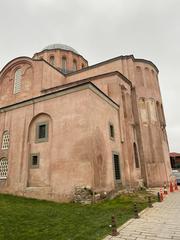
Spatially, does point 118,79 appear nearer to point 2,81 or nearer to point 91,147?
point 91,147

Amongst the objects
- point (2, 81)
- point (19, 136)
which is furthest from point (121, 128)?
point (2, 81)

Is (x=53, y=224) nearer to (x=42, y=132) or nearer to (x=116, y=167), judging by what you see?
(x=42, y=132)

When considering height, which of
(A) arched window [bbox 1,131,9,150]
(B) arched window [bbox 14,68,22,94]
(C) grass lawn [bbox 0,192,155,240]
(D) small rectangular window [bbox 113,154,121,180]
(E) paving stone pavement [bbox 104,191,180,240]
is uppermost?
(B) arched window [bbox 14,68,22,94]

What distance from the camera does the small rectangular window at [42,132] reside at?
13285 mm

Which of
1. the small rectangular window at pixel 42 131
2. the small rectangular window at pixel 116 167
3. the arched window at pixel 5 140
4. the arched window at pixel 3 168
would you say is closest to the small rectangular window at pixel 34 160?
the small rectangular window at pixel 42 131

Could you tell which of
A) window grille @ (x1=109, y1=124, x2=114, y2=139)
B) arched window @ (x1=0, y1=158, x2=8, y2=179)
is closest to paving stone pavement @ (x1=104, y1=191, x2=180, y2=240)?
window grille @ (x1=109, y1=124, x2=114, y2=139)

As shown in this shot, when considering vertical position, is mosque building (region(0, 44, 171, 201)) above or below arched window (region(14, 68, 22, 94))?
below

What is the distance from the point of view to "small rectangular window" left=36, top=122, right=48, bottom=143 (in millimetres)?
13285

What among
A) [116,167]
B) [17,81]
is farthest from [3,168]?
[17,81]

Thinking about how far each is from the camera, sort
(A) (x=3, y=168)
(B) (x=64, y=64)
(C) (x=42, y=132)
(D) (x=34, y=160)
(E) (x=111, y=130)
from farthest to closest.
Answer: (B) (x=64, y=64) < (E) (x=111, y=130) < (A) (x=3, y=168) < (C) (x=42, y=132) < (D) (x=34, y=160)

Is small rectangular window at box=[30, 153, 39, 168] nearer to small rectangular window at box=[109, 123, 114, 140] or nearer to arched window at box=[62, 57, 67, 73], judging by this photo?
small rectangular window at box=[109, 123, 114, 140]

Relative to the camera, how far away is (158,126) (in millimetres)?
20562

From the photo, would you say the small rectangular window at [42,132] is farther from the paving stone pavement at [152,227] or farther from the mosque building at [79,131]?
the paving stone pavement at [152,227]

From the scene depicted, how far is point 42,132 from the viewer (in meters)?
13.6
